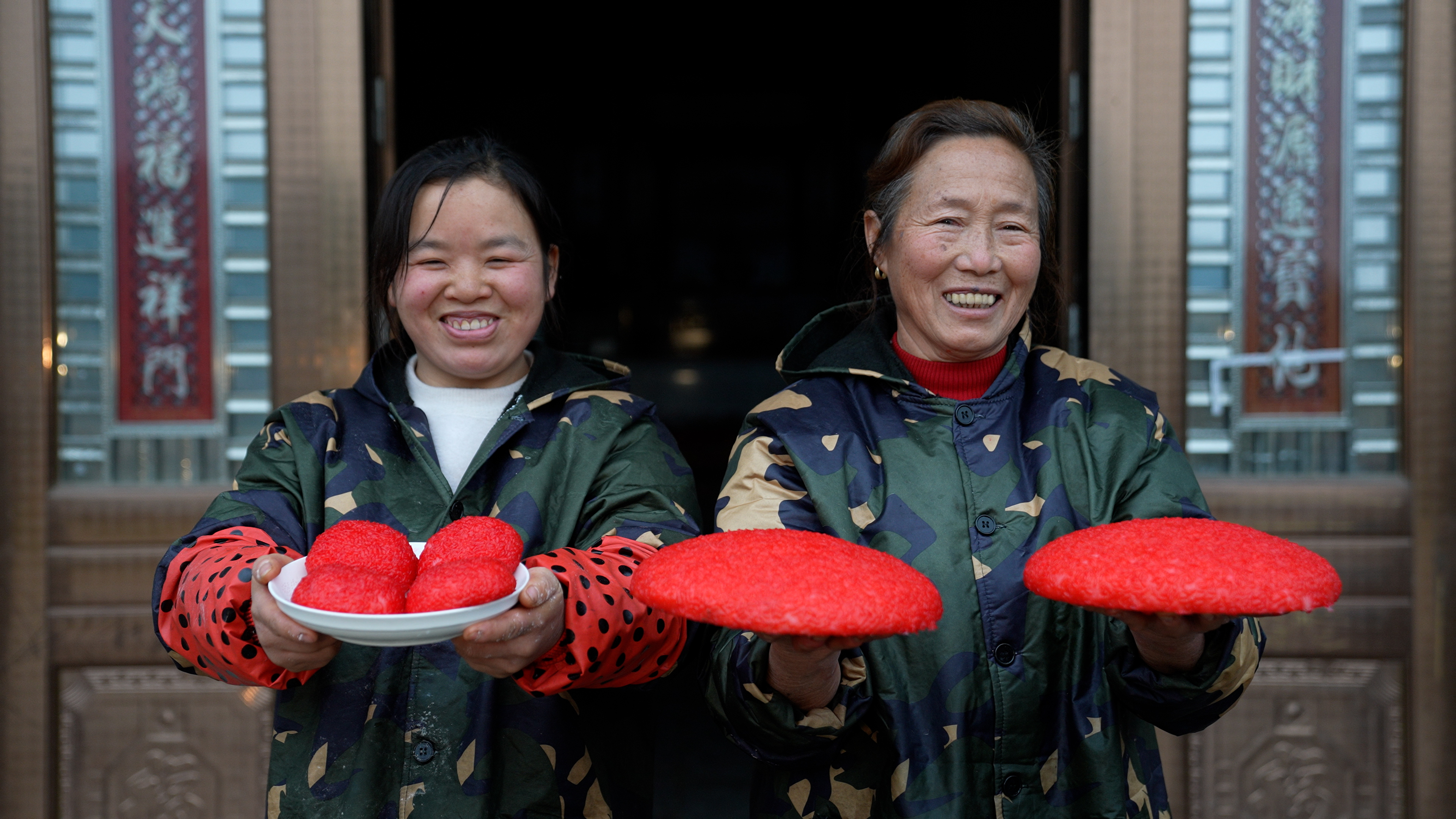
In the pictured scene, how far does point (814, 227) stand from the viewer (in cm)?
892

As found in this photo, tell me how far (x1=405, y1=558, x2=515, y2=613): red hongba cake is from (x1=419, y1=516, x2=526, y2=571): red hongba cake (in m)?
0.02

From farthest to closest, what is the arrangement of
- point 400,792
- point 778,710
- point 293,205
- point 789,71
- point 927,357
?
point 789,71, point 293,205, point 927,357, point 400,792, point 778,710

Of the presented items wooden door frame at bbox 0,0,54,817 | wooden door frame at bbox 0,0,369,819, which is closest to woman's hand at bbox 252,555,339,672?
wooden door frame at bbox 0,0,369,819

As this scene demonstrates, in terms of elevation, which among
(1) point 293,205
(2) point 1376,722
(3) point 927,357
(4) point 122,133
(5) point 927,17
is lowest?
(2) point 1376,722

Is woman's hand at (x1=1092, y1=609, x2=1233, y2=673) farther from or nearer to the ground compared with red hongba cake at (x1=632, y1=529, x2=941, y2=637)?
nearer to the ground

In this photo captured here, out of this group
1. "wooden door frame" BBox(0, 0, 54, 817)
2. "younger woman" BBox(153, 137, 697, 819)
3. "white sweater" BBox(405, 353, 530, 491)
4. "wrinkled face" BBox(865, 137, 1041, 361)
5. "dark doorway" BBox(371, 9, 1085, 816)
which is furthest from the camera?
"dark doorway" BBox(371, 9, 1085, 816)

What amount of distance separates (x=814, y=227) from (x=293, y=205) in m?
6.89

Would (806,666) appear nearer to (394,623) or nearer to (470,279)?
(394,623)

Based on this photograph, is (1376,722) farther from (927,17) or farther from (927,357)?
(927,17)

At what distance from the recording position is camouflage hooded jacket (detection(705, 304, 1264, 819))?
123 cm

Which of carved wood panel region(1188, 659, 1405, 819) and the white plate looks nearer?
the white plate

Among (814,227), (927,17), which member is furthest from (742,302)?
(927,17)

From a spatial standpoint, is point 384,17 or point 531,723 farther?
point 384,17

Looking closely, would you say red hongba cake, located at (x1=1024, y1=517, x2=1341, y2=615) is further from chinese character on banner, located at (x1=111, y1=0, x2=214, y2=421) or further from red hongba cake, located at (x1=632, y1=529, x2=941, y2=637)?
chinese character on banner, located at (x1=111, y1=0, x2=214, y2=421)
